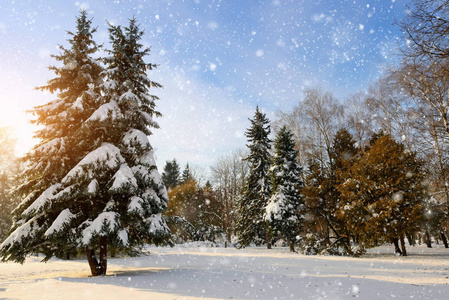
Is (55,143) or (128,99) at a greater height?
(128,99)

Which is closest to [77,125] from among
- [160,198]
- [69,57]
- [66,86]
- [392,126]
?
[66,86]

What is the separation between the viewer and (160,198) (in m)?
12.9

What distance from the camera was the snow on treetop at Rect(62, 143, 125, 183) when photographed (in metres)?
11.0

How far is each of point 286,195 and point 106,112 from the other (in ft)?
60.4

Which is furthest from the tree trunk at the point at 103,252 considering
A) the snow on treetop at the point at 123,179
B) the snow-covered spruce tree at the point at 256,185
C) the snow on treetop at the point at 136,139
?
the snow-covered spruce tree at the point at 256,185

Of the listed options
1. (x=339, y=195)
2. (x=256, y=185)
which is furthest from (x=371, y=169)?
(x=256, y=185)

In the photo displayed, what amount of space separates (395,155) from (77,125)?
19.2m

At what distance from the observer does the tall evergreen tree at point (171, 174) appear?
72.3m

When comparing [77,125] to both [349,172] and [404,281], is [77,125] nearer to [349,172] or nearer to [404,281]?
[404,281]

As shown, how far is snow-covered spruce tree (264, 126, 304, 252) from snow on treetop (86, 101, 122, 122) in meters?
17.2

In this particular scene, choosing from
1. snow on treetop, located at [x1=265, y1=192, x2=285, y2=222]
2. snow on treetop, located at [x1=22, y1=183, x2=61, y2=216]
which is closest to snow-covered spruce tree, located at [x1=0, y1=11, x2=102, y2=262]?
snow on treetop, located at [x1=22, y1=183, x2=61, y2=216]

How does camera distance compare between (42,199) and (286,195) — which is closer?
(42,199)

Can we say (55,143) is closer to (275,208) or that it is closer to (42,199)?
(42,199)

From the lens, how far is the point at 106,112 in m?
11.4
